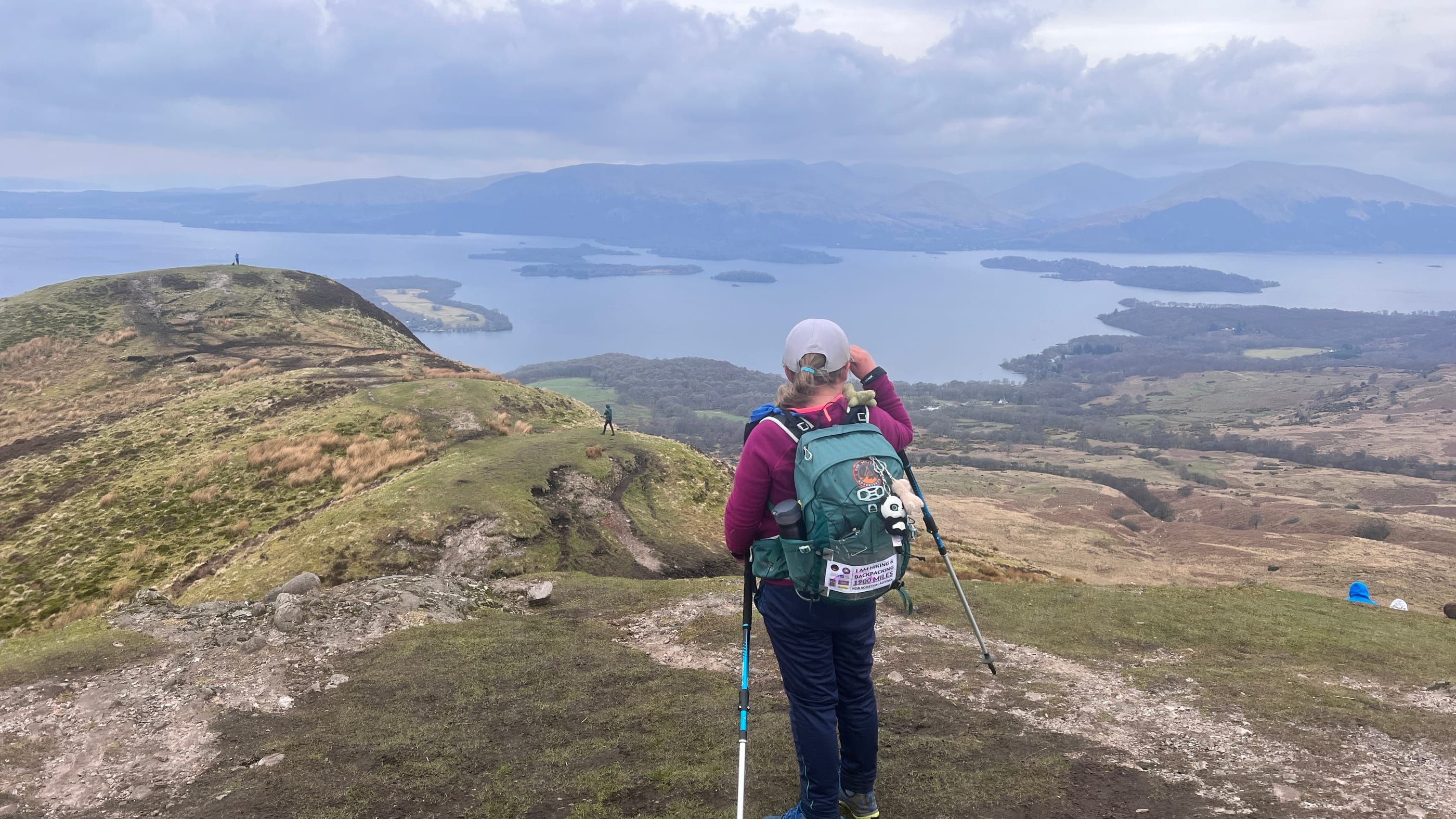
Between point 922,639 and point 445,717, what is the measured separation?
7.65 metres

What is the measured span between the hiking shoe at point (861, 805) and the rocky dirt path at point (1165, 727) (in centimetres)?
309

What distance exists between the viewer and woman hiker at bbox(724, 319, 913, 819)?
567 centimetres

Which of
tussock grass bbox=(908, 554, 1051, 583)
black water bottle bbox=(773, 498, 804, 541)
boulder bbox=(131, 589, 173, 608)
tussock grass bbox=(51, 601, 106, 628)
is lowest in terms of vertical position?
tussock grass bbox=(51, 601, 106, 628)

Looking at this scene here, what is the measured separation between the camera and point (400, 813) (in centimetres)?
716

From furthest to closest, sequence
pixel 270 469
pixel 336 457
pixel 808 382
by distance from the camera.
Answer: pixel 336 457 → pixel 270 469 → pixel 808 382

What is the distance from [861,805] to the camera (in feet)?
20.1

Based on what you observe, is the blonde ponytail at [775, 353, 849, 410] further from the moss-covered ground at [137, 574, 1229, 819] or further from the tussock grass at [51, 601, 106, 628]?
the tussock grass at [51, 601, 106, 628]

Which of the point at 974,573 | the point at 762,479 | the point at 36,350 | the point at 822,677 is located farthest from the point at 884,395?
the point at 36,350

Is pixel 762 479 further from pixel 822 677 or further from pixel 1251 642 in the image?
pixel 1251 642

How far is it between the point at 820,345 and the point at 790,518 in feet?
4.63

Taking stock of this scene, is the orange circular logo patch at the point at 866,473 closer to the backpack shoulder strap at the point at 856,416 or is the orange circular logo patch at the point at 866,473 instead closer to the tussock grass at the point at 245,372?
the backpack shoulder strap at the point at 856,416

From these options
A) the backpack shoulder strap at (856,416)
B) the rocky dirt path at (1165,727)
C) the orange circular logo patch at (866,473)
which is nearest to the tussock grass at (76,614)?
the rocky dirt path at (1165,727)

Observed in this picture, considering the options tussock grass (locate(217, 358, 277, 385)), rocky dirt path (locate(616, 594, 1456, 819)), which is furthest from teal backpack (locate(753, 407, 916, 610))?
tussock grass (locate(217, 358, 277, 385))

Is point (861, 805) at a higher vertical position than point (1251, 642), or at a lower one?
higher
